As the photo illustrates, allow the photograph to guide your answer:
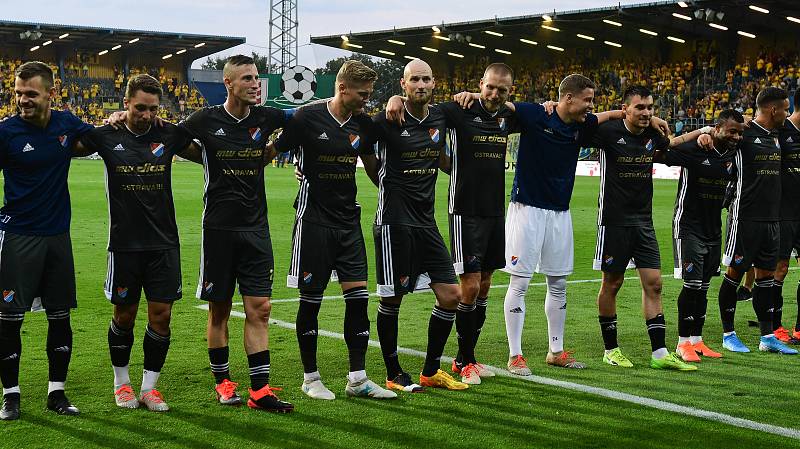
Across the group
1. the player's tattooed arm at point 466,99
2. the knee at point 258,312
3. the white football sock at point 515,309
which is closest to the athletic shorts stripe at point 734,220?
the white football sock at point 515,309

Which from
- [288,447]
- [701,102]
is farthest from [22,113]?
[701,102]

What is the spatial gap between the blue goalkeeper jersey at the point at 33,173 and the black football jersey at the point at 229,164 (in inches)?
30.8

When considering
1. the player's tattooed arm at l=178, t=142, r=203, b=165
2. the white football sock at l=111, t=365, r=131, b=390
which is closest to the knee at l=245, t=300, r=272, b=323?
the white football sock at l=111, t=365, r=131, b=390

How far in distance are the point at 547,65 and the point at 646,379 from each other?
5058 centimetres

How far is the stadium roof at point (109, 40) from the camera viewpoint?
59.4m

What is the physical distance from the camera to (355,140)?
21.9 ft

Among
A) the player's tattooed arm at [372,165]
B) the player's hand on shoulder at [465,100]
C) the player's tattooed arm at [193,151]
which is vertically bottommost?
the player's tattooed arm at [372,165]

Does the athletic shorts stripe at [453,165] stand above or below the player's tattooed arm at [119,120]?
below

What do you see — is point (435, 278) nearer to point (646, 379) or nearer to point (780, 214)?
point (646, 379)

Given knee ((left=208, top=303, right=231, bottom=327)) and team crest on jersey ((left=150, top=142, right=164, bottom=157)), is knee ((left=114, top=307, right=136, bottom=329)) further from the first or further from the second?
team crest on jersey ((left=150, top=142, right=164, bottom=157))

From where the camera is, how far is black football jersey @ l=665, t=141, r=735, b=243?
8.27m

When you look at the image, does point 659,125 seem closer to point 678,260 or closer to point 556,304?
point 678,260

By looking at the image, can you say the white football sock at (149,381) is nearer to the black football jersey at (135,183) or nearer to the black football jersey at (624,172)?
the black football jersey at (135,183)

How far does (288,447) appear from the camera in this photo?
5.40 m
